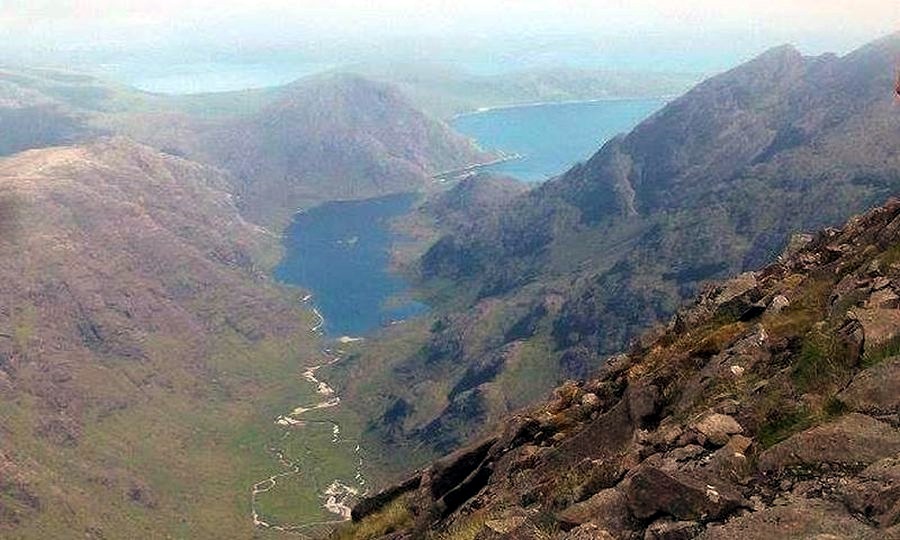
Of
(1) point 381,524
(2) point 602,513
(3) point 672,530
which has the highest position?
(3) point 672,530

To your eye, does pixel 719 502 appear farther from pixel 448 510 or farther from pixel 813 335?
pixel 448 510

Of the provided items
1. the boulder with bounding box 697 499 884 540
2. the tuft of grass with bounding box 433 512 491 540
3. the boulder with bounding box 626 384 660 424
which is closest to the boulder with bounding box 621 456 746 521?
the boulder with bounding box 697 499 884 540

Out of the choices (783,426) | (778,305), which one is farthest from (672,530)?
(778,305)

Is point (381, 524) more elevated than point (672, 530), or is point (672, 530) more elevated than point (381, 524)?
point (672, 530)

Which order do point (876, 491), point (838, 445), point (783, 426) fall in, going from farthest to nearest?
point (783, 426) → point (838, 445) → point (876, 491)

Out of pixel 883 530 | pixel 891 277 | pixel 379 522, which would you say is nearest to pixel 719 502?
pixel 883 530

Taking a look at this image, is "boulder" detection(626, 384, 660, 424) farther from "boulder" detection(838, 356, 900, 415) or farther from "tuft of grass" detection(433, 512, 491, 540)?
"boulder" detection(838, 356, 900, 415)

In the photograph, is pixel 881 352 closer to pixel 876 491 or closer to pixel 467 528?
pixel 876 491
